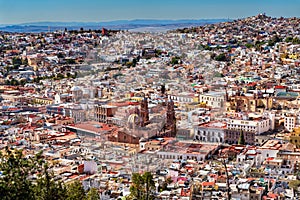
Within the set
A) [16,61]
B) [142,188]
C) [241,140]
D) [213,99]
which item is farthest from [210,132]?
[16,61]

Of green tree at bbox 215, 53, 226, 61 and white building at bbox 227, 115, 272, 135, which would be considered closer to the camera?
white building at bbox 227, 115, 272, 135

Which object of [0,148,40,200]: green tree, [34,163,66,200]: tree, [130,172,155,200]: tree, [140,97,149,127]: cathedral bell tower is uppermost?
[0,148,40,200]: green tree

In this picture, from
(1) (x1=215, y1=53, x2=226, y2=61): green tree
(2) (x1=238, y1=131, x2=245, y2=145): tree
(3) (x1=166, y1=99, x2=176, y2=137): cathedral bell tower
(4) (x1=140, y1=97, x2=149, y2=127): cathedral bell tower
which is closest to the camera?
(4) (x1=140, y1=97, x2=149, y2=127): cathedral bell tower

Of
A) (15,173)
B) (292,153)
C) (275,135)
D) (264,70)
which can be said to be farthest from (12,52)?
(15,173)

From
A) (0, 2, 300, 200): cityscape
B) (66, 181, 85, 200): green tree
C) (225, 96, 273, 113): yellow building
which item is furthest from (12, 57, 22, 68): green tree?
(66, 181, 85, 200): green tree

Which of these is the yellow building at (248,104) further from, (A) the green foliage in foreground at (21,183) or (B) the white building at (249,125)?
(A) the green foliage in foreground at (21,183)

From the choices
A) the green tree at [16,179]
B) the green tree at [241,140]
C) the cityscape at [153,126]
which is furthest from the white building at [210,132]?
the green tree at [16,179]

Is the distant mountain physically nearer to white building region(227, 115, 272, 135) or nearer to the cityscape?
the cityscape

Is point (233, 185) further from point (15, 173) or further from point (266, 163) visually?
point (15, 173)

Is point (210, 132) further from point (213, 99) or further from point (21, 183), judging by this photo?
point (21, 183)
